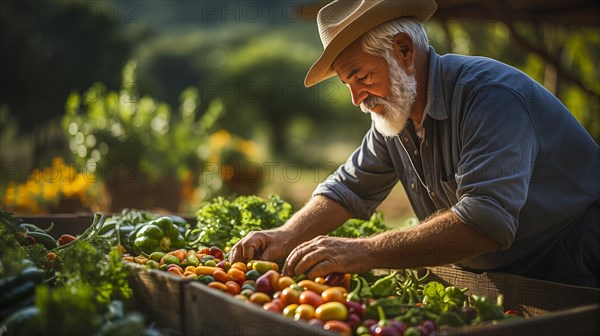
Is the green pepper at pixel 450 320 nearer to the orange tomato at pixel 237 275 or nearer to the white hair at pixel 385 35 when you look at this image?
the orange tomato at pixel 237 275

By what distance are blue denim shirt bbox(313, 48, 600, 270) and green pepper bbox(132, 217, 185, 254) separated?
129cm

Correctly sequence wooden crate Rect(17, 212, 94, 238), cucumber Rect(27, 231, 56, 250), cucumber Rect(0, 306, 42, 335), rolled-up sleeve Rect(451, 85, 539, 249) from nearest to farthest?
cucumber Rect(0, 306, 42, 335) → rolled-up sleeve Rect(451, 85, 539, 249) → cucumber Rect(27, 231, 56, 250) → wooden crate Rect(17, 212, 94, 238)

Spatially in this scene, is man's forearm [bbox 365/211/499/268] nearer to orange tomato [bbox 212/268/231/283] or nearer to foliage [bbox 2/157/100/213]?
orange tomato [bbox 212/268/231/283]

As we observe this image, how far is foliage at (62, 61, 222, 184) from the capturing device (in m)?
6.86

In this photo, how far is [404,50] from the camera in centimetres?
296

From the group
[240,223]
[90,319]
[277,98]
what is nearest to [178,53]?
[277,98]

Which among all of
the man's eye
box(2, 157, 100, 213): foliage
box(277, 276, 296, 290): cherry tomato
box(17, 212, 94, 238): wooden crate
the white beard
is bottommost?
box(2, 157, 100, 213): foliage

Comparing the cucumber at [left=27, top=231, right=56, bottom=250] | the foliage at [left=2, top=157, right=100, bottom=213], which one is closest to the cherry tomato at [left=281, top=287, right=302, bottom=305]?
the cucumber at [left=27, top=231, right=56, bottom=250]

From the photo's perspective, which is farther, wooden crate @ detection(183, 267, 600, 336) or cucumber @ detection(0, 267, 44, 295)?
cucumber @ detection(0, 267, 44, 295)

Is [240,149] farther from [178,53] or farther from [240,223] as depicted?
[178,53]

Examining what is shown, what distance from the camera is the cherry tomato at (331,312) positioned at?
2.10 metres

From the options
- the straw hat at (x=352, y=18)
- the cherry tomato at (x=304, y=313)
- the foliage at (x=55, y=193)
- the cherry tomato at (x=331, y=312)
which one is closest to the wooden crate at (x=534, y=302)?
the cherry tomato at (x=331, y=312)

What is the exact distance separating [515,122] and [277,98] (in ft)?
78.6

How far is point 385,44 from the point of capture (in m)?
2.91
